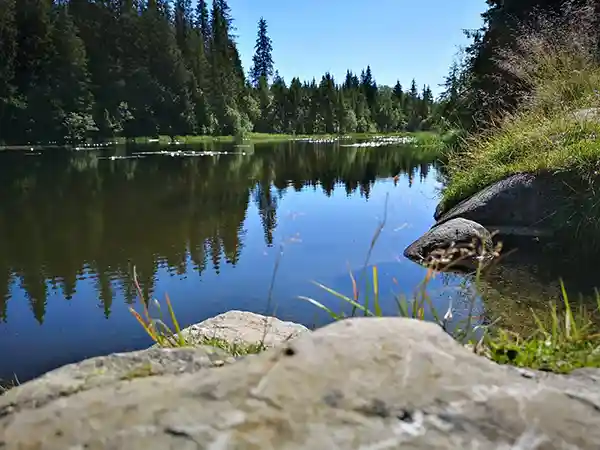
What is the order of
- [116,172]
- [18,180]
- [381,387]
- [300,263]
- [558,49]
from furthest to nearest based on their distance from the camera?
[116,172] → [18,180] → [558,49] → [300,263] → [381,387]

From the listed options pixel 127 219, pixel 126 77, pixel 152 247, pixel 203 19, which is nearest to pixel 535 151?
pixel 152 247

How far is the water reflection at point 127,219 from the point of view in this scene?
622 cm

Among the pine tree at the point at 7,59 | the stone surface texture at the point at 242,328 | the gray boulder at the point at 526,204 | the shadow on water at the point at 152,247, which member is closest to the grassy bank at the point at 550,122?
the gray boulder at the point at 526,204

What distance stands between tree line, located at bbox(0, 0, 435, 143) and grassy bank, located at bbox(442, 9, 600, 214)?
1774 cm

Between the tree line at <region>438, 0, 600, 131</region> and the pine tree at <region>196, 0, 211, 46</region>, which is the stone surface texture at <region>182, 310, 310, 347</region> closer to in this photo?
the tree line at <region>438, 0, 600, 131</region>

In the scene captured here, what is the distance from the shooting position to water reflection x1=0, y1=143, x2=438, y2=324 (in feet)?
20.4

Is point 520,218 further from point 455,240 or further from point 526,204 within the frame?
point 455,240

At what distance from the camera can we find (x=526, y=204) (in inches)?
241

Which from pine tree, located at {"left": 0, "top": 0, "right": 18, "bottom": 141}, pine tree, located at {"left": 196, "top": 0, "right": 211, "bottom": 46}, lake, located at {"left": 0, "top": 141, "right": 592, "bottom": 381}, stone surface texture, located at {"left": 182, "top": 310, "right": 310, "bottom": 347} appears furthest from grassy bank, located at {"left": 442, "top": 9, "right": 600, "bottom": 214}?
pine tree, located at {"left": 196, "top": 0, "right": 211, "bottom": 46}

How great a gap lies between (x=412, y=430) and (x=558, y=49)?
8421 mm

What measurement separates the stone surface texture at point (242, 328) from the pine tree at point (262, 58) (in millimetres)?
66521

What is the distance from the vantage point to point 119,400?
117 centimetres

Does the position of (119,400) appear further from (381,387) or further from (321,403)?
Answer: (381,387)

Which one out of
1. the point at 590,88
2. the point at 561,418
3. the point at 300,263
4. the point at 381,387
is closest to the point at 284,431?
the point at 381,387
